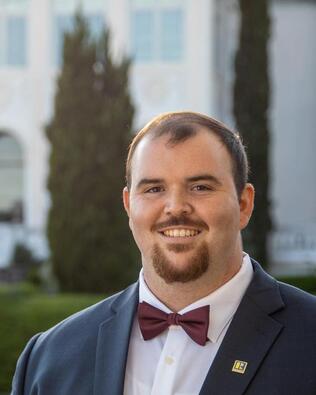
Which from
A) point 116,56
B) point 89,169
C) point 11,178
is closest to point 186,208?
point 89,169

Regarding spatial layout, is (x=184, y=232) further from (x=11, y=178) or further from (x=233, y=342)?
(x=11, y=178)

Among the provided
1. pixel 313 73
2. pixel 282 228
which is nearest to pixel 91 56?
pixel 282 228

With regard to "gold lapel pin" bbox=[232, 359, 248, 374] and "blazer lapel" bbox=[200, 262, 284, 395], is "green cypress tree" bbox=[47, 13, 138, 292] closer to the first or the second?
"blazer lapel" bbox=[200, 262, 284, 395]

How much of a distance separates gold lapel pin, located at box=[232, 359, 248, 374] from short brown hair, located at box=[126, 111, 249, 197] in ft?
1.36

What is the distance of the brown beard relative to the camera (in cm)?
228

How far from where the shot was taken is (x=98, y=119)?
11234 millimetres

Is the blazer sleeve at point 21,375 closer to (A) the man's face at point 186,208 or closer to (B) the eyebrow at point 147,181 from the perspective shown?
(A) the man's face at point 186,208

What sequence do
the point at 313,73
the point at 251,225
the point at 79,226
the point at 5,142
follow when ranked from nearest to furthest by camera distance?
the point at 79,226
the point at 251,225
the point at 5,142
the point at 313,73

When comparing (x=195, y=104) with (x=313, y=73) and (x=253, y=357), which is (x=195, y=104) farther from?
(x=253, y=357)

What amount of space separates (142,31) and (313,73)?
4403 millimetres

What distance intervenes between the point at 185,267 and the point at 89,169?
29.2ft

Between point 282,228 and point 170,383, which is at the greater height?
point 170,383

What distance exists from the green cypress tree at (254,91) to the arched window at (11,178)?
4.58m

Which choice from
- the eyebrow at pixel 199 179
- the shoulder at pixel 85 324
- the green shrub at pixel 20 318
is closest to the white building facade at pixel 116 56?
the green shrub at pixel 20 318
